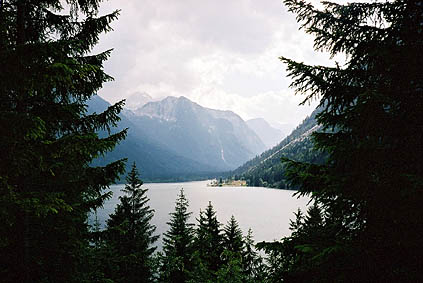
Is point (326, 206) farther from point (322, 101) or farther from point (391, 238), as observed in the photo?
point (322, 101)

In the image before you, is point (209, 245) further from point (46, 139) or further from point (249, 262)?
point (46, 139)

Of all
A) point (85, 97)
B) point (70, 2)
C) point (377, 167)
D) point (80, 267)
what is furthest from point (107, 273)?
point (377, 167)

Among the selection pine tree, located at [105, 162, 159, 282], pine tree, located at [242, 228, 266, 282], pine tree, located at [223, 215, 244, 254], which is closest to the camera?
pine tree, located at [242, 228, 266, 282]

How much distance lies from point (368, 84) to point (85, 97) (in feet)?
22.6

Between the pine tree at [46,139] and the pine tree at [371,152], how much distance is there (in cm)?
432

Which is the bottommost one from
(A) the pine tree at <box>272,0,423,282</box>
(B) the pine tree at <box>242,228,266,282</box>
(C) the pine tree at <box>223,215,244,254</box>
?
(B) the pine tree at <box>242,228,266,282</box>

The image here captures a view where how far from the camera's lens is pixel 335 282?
4.12 metres

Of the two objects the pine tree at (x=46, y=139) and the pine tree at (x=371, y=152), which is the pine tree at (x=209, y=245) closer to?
the pine tree at (x=46, y=139)

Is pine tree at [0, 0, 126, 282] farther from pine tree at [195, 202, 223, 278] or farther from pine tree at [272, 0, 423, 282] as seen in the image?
pine tree at [195, 202, 223, 278]

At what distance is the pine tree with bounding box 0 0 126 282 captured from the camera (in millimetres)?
3422

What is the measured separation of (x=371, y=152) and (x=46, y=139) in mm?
7064

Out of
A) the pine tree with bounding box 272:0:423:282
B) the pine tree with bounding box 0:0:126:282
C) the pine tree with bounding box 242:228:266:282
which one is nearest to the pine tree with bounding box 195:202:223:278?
the pine tree with bounding box 242:228:266:282

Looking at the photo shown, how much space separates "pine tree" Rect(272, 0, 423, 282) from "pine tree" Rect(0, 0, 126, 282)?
4.32m

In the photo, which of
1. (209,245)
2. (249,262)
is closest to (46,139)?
(209,245)
